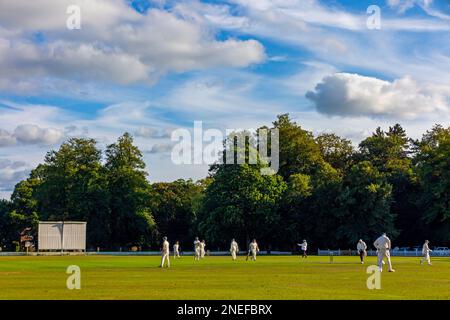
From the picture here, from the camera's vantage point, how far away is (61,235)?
298 feet

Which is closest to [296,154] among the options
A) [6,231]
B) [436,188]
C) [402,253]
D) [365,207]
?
[365,207]

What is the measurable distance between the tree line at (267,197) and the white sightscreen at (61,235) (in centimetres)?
1284

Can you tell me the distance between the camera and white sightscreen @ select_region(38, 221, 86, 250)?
9044 centimetres

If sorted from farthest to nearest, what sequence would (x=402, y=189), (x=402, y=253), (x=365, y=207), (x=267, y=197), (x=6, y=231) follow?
1. (x=6, y=231)
2. (x=402, y=189)
3. (x=267, y=197)
4. (x=365, y=207)
5. (x=402, y=253)

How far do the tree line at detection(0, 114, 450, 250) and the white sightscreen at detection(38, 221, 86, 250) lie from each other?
1284cm

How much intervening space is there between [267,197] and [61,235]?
1071 inches

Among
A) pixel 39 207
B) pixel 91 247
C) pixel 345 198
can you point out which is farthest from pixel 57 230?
pixel 345 198

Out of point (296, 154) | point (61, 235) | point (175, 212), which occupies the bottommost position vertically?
point (61, 235)

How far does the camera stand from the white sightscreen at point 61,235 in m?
90.4

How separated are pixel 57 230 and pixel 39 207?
79.6 ft

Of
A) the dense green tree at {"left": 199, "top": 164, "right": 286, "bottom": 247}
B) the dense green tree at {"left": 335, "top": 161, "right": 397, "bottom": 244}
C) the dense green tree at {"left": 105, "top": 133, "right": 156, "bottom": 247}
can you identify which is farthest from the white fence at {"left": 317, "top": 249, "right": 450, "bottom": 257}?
the dense green tree at {"left": 105, "top": 133, "right": 156, "bottom": 247}

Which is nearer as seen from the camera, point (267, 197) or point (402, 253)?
point (402, 253)

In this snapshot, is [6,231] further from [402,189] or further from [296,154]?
[402,189]
